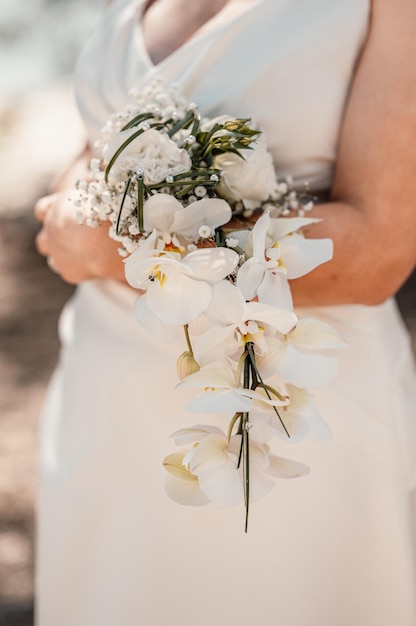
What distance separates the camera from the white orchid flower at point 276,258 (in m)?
1.00

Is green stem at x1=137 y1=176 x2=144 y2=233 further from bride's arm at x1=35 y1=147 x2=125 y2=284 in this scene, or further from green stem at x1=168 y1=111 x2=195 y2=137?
bride's arm at x1=35 y1=147 x2=125 y2=284

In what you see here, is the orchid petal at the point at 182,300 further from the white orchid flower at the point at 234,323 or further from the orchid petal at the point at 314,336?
the orchid petal at the point at 314,336

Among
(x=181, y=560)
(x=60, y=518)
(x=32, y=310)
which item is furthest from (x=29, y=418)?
(x=181, y=560)

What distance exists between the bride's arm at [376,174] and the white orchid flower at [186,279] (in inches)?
17.7

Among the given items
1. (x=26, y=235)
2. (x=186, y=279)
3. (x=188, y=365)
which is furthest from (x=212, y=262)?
(x=26, y=235)

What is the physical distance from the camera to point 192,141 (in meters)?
1.16

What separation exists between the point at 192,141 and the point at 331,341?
351 millimetres

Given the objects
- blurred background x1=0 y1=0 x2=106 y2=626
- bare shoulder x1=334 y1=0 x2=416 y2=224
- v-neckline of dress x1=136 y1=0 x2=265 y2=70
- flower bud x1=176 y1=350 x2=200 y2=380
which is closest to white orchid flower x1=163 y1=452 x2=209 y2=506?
flower bud x1=176 y1=350 x2=200 y2=380

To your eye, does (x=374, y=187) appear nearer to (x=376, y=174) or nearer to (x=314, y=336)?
(x=376, y=174)

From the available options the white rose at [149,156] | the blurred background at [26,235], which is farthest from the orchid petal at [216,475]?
the blurred background at [26,235]

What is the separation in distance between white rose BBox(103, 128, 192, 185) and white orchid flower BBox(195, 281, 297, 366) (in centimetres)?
21

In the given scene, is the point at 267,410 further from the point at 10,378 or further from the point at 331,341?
the point at 10,378

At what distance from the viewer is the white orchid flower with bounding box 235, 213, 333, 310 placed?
998 mm

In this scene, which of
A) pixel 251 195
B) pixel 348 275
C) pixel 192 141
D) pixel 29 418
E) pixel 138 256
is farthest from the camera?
pixel 29 418
